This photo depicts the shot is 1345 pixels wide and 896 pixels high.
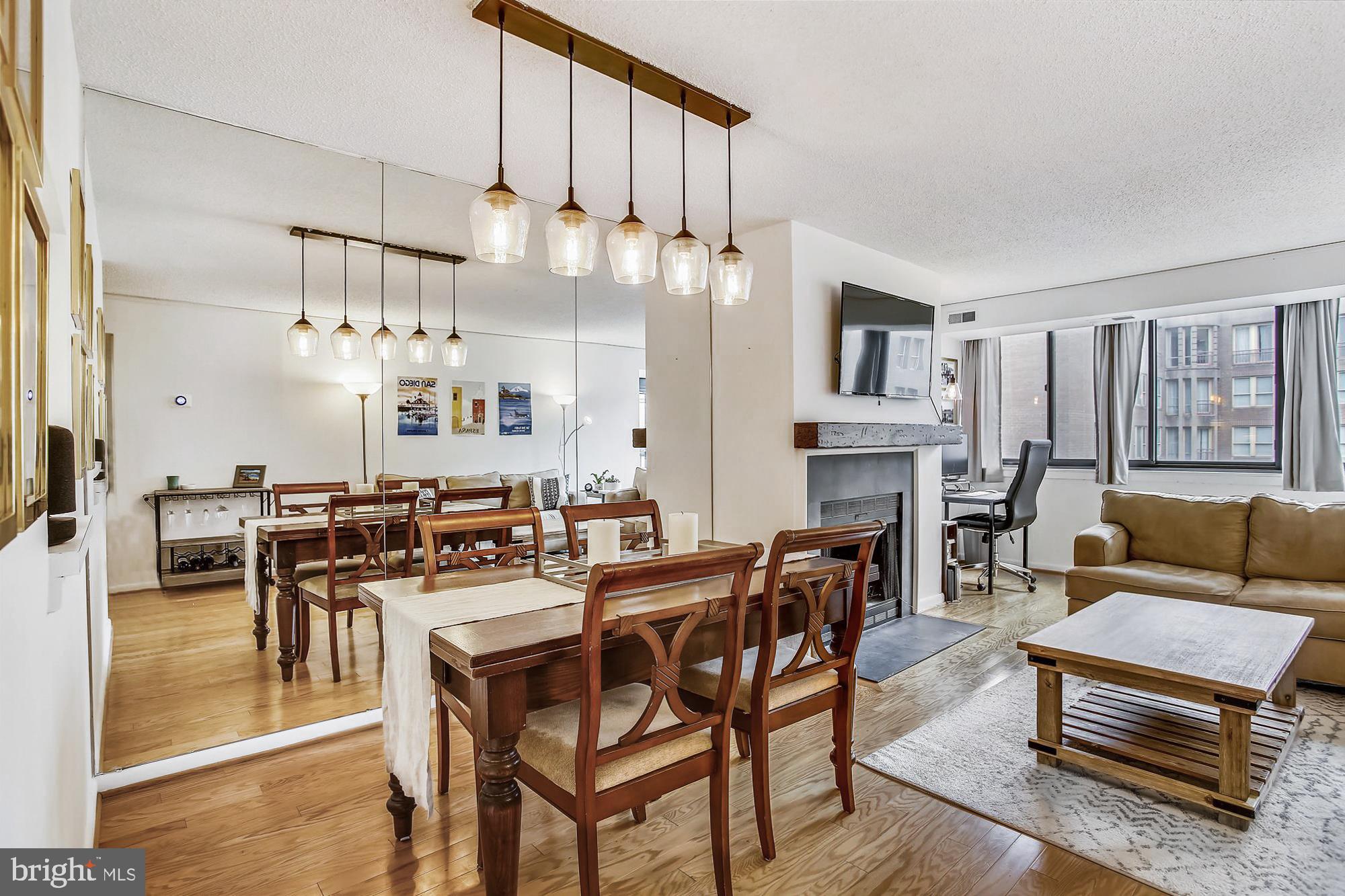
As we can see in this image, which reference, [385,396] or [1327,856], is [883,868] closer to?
[1327,856]

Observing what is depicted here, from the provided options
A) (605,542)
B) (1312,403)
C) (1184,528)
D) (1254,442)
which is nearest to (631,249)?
(605,542)

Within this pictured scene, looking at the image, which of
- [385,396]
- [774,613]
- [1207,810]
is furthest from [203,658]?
[1207,810]

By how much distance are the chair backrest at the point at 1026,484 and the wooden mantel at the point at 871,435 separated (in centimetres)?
72

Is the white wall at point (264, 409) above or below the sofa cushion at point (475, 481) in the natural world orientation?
above

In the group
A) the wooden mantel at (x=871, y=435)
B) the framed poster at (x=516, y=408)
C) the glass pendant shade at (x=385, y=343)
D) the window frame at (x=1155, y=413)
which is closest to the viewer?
the glass pendant shade at (x=385, y=343)

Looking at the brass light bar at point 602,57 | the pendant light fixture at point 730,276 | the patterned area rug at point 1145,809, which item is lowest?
the patterned area rug at point 1145,809

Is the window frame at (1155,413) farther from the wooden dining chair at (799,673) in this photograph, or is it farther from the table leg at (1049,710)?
the wooden dining chair at (799,673)

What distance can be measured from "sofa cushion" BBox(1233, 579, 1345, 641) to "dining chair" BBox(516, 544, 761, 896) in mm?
3074

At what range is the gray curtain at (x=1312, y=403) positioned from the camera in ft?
15.3

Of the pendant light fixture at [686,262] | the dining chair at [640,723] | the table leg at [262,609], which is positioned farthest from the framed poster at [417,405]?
the dining chair at [640,723]

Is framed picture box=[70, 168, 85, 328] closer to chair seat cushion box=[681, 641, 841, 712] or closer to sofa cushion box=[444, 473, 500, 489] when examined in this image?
sofa cushion box=[444, 473, 500, 489]

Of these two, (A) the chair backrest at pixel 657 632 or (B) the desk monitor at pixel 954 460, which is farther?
(B) the desk monitor at pixel 954 460

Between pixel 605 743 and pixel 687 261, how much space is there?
1470 millimetres

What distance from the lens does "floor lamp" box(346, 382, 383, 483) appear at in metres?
2.96
